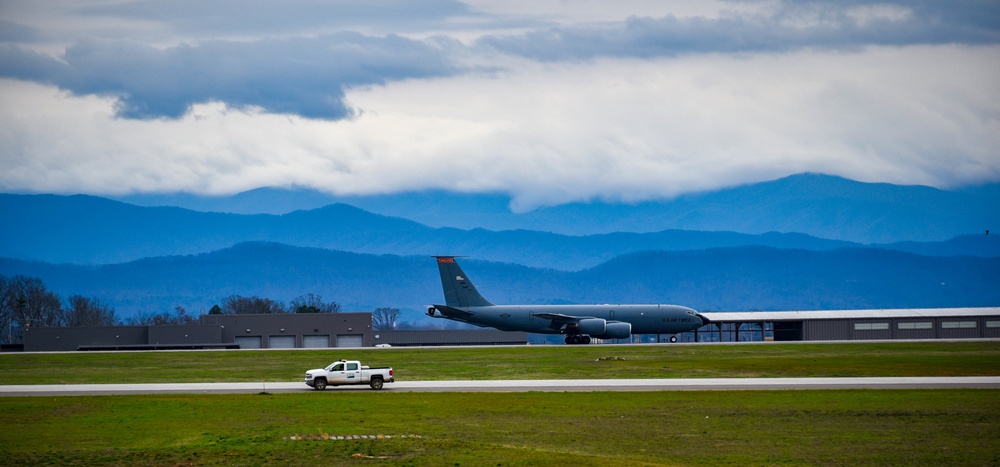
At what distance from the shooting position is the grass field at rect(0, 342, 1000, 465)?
38750 millimetres

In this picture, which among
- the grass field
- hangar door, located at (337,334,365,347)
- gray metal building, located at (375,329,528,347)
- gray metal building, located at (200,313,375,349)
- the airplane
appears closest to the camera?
the grass field

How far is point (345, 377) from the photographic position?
6241cm

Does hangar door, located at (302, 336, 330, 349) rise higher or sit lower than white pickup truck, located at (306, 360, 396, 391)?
higher

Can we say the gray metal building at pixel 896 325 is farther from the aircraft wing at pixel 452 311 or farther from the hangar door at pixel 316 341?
the hangar door at pixel 316 341

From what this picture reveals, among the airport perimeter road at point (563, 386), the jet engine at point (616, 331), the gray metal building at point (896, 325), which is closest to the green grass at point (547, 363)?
the airport perimeter road at point (563, 386)

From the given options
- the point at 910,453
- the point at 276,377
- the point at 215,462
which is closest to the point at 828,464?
the point at 910,453

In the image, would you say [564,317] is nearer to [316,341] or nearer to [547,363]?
[316,341]

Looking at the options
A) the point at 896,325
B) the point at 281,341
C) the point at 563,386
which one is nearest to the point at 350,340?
the point at 281,341

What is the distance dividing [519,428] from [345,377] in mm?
19657

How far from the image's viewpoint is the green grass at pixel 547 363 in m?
74.1

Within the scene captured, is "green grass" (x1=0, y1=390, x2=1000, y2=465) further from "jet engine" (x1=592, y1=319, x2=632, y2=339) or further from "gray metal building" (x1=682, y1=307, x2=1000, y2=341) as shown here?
"gray metal building" (x1=682, y1=307, x2=1000, y2=341)

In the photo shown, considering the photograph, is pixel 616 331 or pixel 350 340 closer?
pixel 616 331

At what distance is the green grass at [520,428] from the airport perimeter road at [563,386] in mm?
3265

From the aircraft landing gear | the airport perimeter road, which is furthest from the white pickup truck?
the aircraft landing gear
